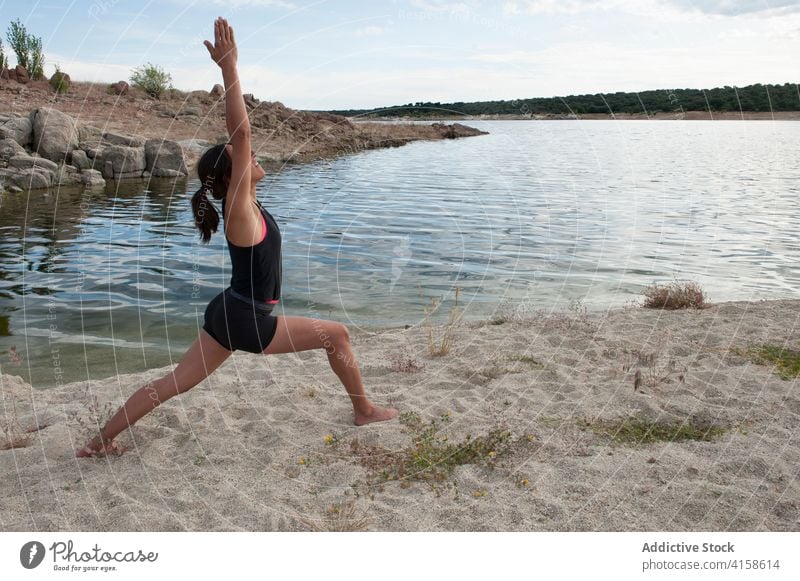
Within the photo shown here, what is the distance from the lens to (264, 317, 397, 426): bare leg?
4.89 metres

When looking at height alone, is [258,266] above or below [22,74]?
below

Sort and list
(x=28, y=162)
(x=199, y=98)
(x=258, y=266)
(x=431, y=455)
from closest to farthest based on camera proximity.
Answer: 1. (x=258, y=266)
2. (x=431, y=455)
3. (x=28, y=162)
4. (x=199, y=98)

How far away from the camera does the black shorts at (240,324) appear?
15.5 ft

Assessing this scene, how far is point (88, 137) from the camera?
2936 cm

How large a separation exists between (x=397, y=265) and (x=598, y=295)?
4.32 metres

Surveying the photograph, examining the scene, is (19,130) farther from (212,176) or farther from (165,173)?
(212,176)

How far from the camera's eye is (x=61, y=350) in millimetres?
8789

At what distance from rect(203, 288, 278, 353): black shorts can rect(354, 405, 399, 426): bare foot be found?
1.30 m

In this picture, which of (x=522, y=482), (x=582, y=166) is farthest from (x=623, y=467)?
(x=582, y=166)

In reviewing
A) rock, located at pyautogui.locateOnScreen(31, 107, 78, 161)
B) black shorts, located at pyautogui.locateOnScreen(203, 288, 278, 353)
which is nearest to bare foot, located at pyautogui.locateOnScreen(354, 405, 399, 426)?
black shorts, located at pyautogui.locateOnScreen(203, 288, 278, 353)

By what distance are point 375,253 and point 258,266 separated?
1069 centimetres

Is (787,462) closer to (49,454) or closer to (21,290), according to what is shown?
(49,454)

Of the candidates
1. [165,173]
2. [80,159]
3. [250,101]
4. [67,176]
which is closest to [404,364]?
[67,176]

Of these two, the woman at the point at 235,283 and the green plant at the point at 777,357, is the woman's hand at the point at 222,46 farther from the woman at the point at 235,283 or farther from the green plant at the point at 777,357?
the green plant at the point at 777,357
